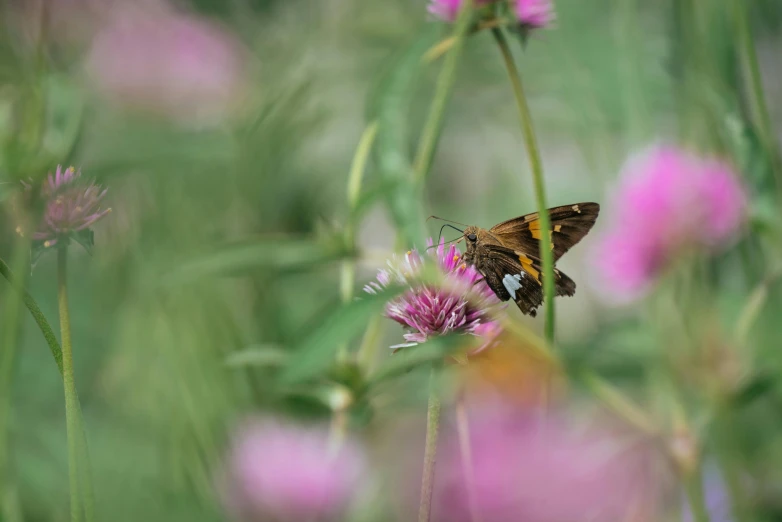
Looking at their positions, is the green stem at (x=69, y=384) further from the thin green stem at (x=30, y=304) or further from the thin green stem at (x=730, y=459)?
the thin green stem at (x=730, y=459)

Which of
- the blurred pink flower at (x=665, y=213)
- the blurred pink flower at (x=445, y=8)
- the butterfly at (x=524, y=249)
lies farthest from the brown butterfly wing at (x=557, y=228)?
the blurred pink flower at (x=665, y=213)

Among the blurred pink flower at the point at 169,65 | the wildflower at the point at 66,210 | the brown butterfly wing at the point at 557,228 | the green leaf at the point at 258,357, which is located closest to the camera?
the wildflower at the point at 66,210

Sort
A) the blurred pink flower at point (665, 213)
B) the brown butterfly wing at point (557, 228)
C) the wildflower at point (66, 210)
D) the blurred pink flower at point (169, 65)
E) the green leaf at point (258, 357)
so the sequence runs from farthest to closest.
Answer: the blurred pink flower at point (169, 65) → the blurred pink flower at point (665, 213) → the green leaf at point (258, 357) → the brown butterfly wing at point (557, 228) → the wildflower at point (66, 210)

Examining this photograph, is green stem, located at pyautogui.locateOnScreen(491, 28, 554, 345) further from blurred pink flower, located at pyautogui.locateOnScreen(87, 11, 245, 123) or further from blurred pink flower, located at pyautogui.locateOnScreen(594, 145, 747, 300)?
blurred pink flower, located at pyautogui.locateOnScreen(87, 11, 245, 123)

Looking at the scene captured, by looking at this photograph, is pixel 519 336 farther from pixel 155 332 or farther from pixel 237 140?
pixel 237 140

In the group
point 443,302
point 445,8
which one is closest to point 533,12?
point 445,8

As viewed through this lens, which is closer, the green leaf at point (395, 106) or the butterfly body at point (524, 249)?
the butterfly body at point (524, 249)

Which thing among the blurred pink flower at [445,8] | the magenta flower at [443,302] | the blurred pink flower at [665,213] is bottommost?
the magenta flower at [443,302]

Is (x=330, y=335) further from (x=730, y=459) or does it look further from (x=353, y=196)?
(x=730, y=459)
